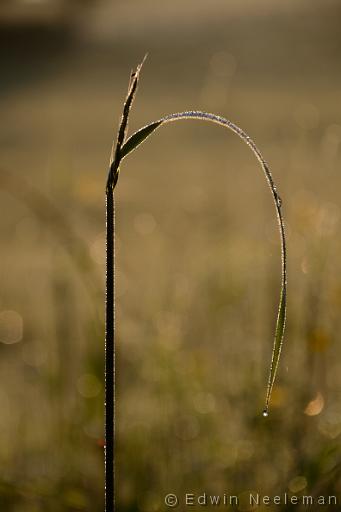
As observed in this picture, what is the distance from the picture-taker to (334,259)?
1.90m

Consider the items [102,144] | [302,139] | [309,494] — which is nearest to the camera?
[309,494]

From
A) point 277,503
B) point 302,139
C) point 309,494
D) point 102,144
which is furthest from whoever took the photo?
point 102,144

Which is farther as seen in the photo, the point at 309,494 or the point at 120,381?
the point at 120,381

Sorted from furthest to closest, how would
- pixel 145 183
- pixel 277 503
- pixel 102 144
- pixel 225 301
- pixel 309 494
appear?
1. pixel 102 144
2. pixel 145 183
3. pixel 225 301
4. pixel 277 503
5. pixel 309 494

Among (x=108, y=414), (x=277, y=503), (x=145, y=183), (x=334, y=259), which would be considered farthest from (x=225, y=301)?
(x=145, y=183)

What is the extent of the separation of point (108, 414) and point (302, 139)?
968 millimetres

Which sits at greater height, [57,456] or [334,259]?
[334,259]

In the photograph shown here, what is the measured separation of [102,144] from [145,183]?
0.82 metres

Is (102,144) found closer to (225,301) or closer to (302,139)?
(225,301)

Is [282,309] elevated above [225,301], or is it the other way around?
[282,309]

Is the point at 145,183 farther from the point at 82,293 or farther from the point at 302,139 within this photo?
the point at 302,139

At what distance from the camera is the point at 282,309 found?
534 millimetres

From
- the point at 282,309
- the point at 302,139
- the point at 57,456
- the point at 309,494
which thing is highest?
the point at 302,139

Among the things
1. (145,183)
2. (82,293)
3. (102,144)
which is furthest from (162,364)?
(102,144)
